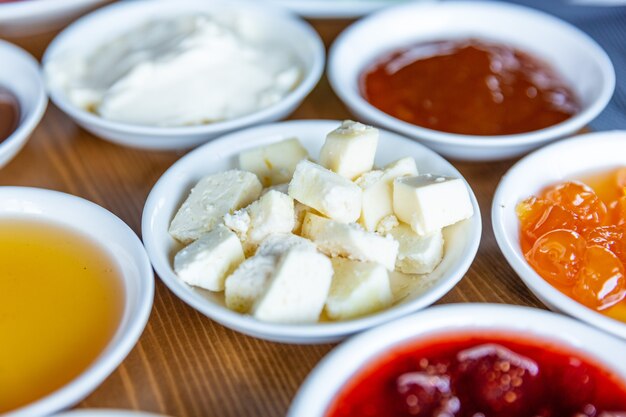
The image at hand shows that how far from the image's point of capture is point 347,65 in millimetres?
2145

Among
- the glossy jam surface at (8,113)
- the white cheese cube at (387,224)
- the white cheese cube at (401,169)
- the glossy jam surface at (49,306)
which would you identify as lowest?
the glossy jam surface at (49,306)

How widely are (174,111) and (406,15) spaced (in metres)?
0.97

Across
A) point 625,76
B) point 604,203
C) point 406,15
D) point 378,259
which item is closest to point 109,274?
point 378,259

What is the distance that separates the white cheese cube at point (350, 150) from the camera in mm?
1531

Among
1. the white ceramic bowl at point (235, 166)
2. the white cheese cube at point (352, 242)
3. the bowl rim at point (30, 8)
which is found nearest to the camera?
the white ceramic bowl at point (235, 166)

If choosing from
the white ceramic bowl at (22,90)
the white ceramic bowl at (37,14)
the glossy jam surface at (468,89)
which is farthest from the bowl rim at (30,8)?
the glossy jam surface at (468,89)

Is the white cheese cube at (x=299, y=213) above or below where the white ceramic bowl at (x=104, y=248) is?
above

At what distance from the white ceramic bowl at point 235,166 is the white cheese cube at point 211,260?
0.02 m

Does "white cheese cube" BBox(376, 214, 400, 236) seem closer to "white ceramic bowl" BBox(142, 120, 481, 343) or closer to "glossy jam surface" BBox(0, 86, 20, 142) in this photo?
"white ceramic bowl" BBox(142, 120, 481, 343)

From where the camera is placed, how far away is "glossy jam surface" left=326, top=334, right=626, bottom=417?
1156 millimetres

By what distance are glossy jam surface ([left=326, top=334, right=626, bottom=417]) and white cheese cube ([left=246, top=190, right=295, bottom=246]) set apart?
372 millimetres

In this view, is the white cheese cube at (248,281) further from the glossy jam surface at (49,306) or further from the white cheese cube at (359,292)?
the glossy jam surface at (49,306)

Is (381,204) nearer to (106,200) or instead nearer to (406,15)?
(106,200)

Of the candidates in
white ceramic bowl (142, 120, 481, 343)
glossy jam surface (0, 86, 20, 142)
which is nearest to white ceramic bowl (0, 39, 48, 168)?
glossy jam surface (0, 86, 20, 142)
